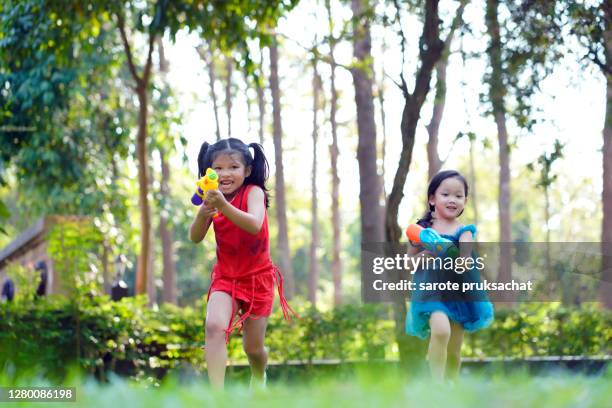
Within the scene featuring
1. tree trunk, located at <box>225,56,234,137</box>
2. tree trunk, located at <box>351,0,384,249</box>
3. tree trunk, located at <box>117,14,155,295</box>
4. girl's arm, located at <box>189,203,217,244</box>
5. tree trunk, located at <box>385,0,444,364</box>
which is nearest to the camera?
girl's arm, located at <box>189,203,217,244</box>

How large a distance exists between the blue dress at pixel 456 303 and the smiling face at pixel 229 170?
1192 mm

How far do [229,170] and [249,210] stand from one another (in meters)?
0.27

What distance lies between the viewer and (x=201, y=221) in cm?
521

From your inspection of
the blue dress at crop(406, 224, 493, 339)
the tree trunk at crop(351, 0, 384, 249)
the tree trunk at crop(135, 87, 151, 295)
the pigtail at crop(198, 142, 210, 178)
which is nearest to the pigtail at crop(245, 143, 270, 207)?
the pigtail at crop(198, 142, 210, 178)

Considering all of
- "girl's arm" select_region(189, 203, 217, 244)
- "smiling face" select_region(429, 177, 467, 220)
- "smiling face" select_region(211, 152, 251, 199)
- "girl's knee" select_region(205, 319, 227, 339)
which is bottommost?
"girl's knee" select_region(205, 319, 227, 339)

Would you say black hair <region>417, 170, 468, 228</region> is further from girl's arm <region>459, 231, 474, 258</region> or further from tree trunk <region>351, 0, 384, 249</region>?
tree trunk <region>351, 0, 384, 249</region>

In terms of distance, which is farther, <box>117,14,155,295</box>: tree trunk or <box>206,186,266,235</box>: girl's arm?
<box>117,14,155,295</box>: tree trunk

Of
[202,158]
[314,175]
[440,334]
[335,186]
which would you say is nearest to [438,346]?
[440,334]

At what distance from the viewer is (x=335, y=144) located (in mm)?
28500

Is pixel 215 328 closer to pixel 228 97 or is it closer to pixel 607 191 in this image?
pixel 607 191

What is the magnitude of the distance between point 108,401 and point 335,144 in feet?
87.6

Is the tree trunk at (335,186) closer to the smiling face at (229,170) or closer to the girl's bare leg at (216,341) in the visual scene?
the smiling face at (229,170)

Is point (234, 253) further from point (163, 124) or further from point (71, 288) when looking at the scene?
point (163, 124)

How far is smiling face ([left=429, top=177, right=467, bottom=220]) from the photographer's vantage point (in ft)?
18.9
